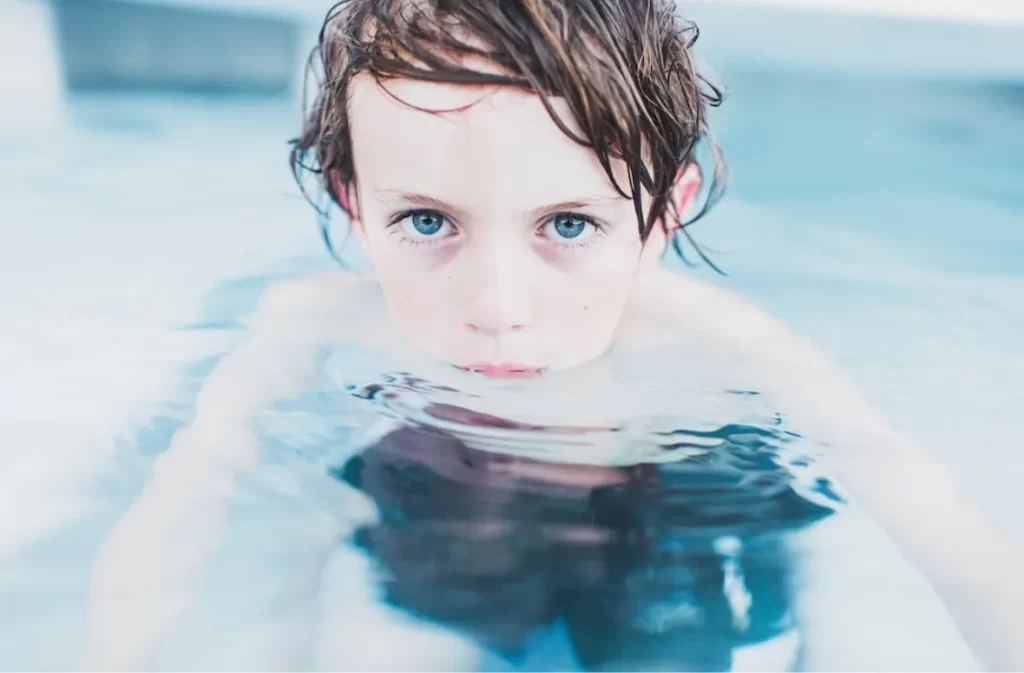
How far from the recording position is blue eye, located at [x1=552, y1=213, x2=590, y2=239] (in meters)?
0.74

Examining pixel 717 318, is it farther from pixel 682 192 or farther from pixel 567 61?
pixel 567 61

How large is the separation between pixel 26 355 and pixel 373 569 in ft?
1.67

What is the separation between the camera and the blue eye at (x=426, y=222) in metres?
0.75

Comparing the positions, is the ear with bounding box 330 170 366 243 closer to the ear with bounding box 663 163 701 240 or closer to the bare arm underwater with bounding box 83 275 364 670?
the bare arm underwater with bounding box 83 275 364 670

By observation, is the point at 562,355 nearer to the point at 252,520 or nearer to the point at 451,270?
the point at 451,270

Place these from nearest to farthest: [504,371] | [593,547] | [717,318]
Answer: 1. [593,547]
2. [504,371]
3. [717,318]

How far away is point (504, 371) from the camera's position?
2.70ft

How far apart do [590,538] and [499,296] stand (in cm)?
20

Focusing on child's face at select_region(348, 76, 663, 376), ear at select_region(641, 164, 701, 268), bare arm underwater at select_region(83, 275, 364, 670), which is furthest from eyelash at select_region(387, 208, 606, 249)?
bare arm underwater at select_region(83, 275, 364, 670)

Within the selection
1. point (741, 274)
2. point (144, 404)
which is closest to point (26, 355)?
point (144, 404)

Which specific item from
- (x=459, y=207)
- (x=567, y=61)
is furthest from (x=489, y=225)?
(x=567, y=61)

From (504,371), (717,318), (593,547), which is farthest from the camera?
(717,318)

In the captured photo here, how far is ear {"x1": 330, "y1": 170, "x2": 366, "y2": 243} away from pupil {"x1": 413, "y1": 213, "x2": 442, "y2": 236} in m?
0.09

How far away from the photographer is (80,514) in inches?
27.6
